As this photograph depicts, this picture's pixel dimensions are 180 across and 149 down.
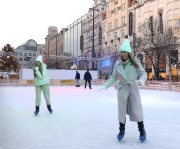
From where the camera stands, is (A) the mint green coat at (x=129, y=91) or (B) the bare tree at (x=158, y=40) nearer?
(A) the mint green coat at (x=129, y=91)

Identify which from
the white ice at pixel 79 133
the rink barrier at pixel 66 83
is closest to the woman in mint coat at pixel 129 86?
the white ice at pixel 79 133

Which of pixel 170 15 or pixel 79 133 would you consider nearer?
pixel 79 133

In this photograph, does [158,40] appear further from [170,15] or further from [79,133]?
[79,133]

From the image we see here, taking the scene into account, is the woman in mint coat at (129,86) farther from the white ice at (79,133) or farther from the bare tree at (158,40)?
the bare tree at (158,40)

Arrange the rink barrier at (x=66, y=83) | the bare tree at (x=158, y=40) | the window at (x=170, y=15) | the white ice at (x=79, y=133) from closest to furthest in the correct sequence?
1. the white ice at (x=79, y=133)
2. the rink barrier at (x=66, y=83)
3. the bare tree at (x=158, y=40)
4. the window at (x=170, y=15)

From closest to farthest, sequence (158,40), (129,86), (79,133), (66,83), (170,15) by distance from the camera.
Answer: (129,86), (79,133), (66,83), (158,40), (170,15)

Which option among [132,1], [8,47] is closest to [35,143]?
[132,1]

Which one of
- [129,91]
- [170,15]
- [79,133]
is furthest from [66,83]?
[129,91]

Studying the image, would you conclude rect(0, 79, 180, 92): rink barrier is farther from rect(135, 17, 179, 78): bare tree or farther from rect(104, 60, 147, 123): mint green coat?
rect(104, 60, 147, 123): mint green coat

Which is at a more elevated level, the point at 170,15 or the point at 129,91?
the point at 170,15

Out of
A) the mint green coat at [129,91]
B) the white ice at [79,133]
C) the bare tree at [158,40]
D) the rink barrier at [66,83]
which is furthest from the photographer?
the bare tree at [158,40]

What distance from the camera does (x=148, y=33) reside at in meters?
34.8

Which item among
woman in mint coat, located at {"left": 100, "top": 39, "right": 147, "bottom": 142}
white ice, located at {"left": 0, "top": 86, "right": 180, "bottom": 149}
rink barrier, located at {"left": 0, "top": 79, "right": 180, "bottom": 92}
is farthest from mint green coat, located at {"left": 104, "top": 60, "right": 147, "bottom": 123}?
rink barrier, located at {"left": 0, "top": 79, "right": 180, "bottom": 92}

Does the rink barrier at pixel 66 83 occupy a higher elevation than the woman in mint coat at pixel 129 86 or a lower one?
lower
